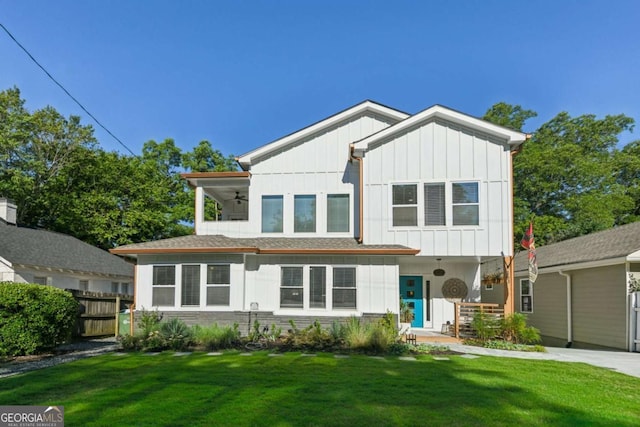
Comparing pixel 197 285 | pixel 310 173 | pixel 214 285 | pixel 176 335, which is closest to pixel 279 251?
pixel 214 285

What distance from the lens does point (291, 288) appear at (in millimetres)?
14062

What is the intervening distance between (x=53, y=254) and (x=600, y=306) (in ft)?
70.0

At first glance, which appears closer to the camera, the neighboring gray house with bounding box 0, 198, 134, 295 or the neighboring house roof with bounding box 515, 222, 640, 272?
the neighboring house roof with bounding box 515, 222, 640, 272

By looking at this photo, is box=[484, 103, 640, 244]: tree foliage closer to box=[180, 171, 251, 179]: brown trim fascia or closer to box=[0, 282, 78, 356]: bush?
box=[180, 171, 251, 179]: brown trim fascia

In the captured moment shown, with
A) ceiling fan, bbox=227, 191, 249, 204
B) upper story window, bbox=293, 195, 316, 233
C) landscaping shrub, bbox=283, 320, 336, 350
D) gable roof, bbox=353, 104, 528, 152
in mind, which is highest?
gable roof, bbox=353, 104, 528, 152

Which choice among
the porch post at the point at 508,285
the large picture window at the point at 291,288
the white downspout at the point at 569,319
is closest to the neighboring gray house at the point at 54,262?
the large picture window at the point at 291,288

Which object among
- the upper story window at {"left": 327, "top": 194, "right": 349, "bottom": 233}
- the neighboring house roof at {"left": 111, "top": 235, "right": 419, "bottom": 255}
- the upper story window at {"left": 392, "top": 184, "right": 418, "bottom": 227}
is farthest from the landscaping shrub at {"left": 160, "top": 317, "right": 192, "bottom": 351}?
the upper story window at {"left": 392, "top": 184, "right": 418, "bottom": 227}

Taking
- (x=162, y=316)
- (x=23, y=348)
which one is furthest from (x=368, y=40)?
(x=23, y=348)

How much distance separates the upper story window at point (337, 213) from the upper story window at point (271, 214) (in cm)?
188

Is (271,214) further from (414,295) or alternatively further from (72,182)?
(72,182)

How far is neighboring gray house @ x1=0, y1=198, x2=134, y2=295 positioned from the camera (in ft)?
51.7

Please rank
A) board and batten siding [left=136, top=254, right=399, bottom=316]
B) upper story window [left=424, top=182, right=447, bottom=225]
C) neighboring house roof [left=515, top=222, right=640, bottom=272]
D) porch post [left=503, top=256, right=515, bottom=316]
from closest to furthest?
neighboring house roof [left=515, top=222, right=640, bottom=272]
porch post [left=503, top=256, right=515, bottom=316]
board and batten siding [left=136, top=254, right=399, bottom=316]
upper story window [left=424, top=182, right=447, bottom=225]

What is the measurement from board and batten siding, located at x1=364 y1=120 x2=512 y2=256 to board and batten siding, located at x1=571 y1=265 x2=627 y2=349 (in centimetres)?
310

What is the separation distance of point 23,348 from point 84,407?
21.3ft
